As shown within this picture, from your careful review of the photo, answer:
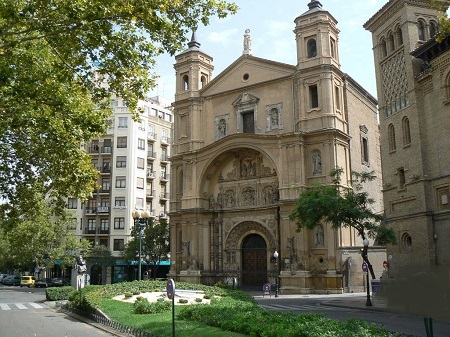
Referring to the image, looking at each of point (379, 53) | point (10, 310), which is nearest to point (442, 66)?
point (379, 53)

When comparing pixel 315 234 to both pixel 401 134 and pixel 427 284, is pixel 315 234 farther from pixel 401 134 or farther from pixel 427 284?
pixel 427 284

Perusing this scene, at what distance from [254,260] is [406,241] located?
14.6 m

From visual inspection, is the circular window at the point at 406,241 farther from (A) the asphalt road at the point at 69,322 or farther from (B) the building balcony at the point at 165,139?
(B) the building balcony at the point at 165,139

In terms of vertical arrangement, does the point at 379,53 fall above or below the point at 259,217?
above

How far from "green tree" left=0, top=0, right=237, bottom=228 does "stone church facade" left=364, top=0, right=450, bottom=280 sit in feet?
58.4

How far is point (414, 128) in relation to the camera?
28469mm

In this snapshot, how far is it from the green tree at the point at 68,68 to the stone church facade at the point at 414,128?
17.8 metres

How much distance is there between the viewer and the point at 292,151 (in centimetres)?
3781

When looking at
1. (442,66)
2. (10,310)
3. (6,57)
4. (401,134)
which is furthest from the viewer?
(401,134)

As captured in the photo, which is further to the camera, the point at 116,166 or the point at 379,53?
the point at 116,166

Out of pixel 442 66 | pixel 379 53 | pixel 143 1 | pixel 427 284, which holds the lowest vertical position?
pixel 427 284

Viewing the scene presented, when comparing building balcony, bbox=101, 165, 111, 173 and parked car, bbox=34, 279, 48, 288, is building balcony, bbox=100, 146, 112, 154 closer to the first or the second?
building balcony, bbox=101, 165, 111, 173

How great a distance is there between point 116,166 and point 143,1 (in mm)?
49949

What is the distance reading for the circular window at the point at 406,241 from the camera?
28.4 m
